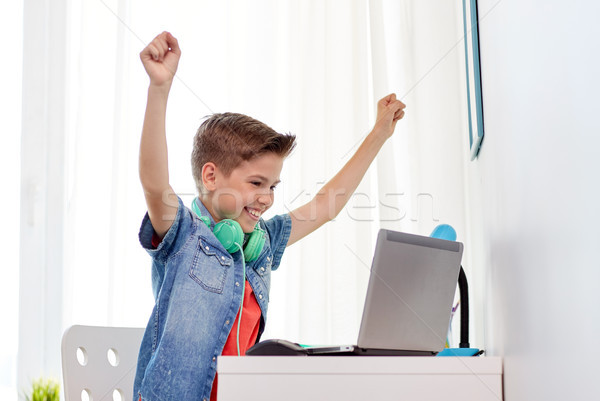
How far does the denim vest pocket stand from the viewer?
42.4 inches

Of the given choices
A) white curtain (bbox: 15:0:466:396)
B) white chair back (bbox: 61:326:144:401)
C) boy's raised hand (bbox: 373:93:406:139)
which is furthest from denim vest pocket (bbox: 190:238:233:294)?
white curtain (bbox: 15:0:466:396)

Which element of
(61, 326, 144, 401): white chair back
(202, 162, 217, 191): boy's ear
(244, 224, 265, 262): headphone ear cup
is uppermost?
(202, 162, 217, 191): boy's ear

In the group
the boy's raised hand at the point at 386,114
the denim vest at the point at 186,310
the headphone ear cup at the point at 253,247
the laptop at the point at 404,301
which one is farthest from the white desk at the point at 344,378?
the boy's raised hand at the point at 386,114

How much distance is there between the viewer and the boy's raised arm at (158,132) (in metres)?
0.93

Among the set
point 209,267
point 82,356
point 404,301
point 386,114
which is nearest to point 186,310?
point 209,267

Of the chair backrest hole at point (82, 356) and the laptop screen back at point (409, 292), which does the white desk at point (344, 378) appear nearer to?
the laptop screen back at point (409, 292)

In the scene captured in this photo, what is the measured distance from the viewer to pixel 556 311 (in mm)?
550

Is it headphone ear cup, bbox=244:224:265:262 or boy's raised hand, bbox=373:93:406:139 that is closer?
headphone ear cup, bbox=244:224:265:262

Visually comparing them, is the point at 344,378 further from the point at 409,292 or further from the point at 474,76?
the point at 474,76

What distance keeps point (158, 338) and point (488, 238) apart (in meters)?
0.62

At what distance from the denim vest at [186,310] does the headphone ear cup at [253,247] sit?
23mm

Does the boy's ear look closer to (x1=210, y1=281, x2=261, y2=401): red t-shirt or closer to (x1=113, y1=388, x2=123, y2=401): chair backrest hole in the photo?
(x1=210, y1=281, x2=261, y2=401): red t-shirt

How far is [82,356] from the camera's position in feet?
3.92

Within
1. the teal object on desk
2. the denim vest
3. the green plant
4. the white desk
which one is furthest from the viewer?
the green plant
